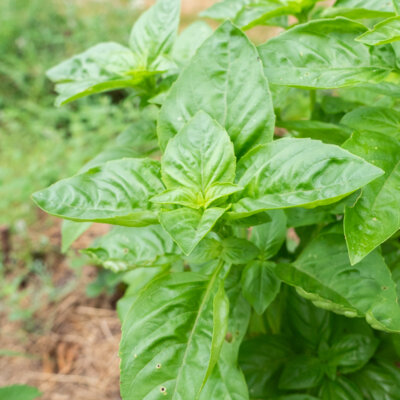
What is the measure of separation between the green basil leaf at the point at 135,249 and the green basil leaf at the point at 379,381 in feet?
1.88

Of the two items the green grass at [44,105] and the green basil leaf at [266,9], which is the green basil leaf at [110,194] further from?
the green grass at [44,105]

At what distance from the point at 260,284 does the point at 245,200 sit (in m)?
0.24

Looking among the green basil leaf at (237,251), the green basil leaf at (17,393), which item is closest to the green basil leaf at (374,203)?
the green basil leaf at (237,251)

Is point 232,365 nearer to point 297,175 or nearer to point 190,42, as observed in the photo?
point 297,175

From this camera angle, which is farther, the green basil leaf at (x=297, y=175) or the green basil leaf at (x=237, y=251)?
the green basil leaf at (x=237, y=251)

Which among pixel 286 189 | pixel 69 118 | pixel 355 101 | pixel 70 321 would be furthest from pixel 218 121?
pixel 69 118

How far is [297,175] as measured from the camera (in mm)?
695

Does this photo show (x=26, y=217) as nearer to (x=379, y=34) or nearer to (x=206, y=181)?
(x=206, y=181)

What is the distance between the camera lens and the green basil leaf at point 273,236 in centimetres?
98

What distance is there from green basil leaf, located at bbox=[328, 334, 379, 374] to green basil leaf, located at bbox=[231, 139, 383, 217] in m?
A: 0.49

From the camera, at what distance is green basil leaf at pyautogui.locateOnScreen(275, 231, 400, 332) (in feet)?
Answer: 2.44

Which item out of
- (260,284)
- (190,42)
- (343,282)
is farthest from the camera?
(190,42)

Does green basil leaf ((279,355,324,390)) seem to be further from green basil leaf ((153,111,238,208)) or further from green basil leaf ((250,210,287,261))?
green basil leaf ((153,111,238,208))

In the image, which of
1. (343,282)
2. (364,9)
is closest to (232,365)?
(343,282)
